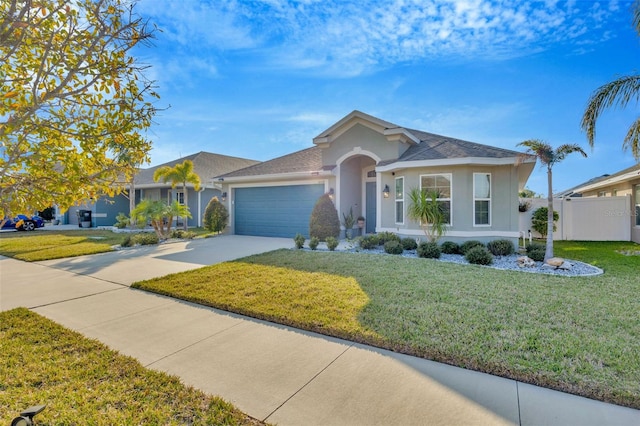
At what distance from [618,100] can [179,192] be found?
23696mm

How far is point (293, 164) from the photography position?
630 inches

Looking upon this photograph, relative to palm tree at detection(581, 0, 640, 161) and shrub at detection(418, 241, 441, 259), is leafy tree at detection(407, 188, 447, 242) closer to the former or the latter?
shrub at detection(418, 241, 441, 259)

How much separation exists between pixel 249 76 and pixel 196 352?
36.8 ft

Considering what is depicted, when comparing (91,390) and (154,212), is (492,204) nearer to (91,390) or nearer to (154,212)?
(91,390)

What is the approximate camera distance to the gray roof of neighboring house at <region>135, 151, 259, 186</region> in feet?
72.6

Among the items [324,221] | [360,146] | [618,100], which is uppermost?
[618,100]

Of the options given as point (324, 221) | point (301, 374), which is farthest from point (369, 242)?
point (301, 374)

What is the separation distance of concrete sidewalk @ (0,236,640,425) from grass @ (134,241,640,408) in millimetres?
211

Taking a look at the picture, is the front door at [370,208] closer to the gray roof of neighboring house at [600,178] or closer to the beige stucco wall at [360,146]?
the beige stucco wall at [360,146]

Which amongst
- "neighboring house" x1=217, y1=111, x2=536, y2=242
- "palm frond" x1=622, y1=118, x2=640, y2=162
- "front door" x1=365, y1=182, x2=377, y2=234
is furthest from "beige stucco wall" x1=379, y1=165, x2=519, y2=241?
"front door" x1=365, y1=182, x2=377, y2=234

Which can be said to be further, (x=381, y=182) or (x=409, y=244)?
(x=381, y=182)

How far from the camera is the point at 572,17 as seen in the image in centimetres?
891

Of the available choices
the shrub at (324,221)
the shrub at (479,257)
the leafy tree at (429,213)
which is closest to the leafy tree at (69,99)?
the shrub at (479,257)

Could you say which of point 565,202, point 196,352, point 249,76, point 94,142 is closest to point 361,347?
point 196,352
